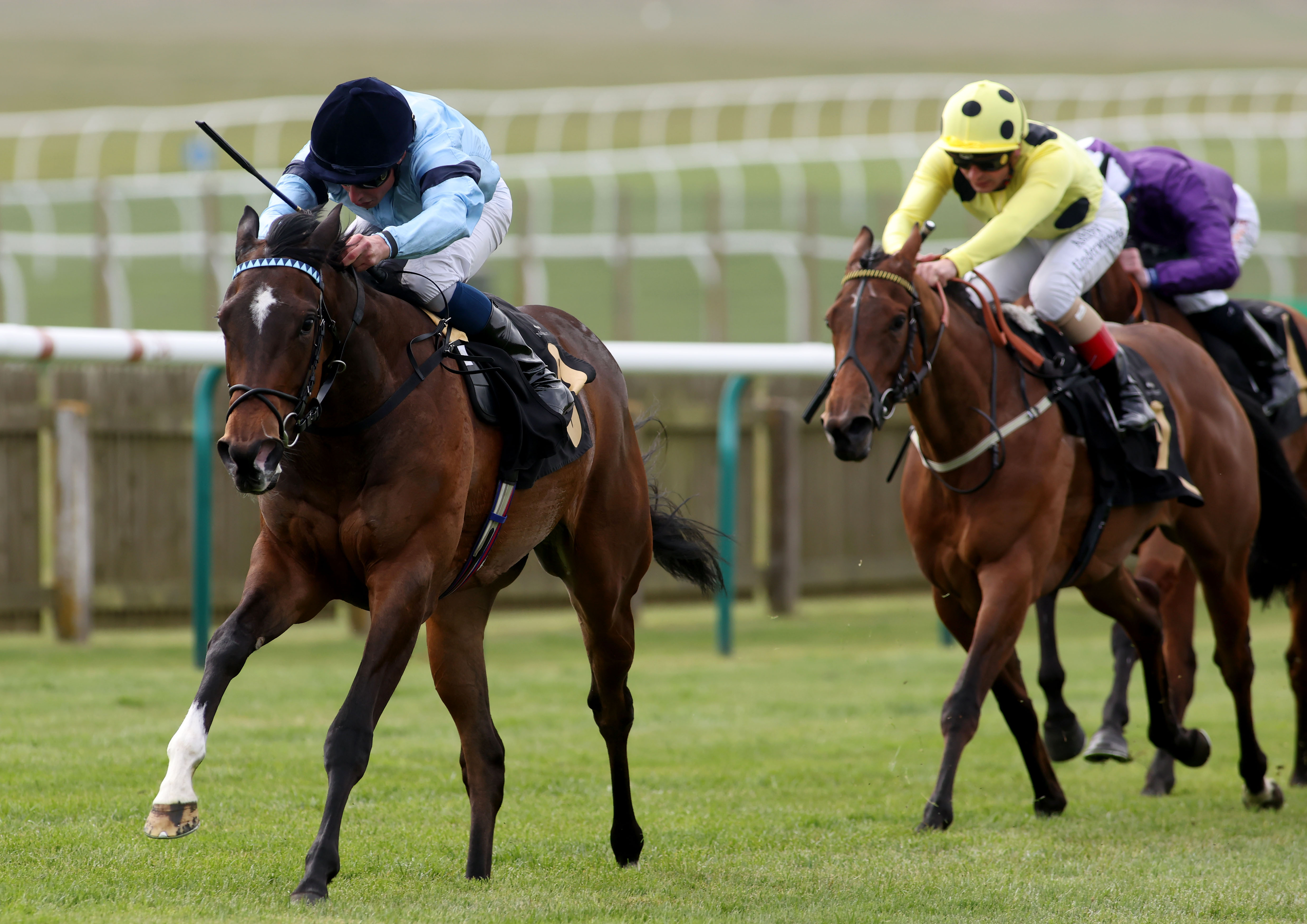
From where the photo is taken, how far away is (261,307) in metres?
3.74

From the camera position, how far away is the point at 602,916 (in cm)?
409

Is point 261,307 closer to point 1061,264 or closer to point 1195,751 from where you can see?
point 1061,264

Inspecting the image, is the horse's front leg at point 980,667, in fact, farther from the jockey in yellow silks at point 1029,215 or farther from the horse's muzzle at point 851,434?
the jockey in yellow silks at point 1029,215

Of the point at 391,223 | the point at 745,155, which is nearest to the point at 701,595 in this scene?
the point at 391,223

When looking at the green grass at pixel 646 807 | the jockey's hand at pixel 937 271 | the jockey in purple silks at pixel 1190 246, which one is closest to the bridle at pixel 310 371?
the green grass at pixel 646 807

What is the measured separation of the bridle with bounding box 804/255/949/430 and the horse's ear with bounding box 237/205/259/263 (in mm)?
1915

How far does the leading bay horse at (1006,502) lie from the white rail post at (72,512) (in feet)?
17.1

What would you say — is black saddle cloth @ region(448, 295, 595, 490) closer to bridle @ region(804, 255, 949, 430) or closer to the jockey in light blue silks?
the jockey in light blue silks

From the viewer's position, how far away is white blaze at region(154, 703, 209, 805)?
366 centimetres

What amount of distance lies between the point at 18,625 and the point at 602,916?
6.33 meters

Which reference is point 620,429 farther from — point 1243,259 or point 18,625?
point 18,625

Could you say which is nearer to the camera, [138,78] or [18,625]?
[18,625]

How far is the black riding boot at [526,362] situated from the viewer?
4633mm

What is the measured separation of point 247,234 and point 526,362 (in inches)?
38.7
